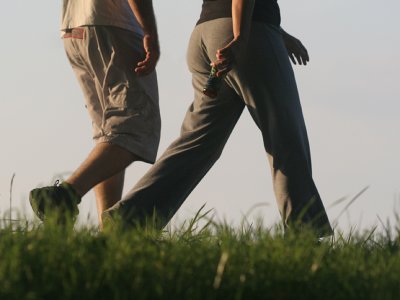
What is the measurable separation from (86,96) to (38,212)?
96 centimetres

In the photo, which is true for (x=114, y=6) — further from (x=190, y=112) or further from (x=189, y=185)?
(x=189, y=185)

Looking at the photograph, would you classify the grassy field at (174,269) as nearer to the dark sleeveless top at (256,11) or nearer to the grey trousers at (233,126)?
the grey trousers at (233,126)

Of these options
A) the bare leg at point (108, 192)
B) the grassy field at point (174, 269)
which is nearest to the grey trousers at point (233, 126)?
the bare leg at point (108, 192)

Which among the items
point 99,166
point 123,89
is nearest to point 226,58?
point 123,89

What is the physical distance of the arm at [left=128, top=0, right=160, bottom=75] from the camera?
6.00m

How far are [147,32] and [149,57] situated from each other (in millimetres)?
149

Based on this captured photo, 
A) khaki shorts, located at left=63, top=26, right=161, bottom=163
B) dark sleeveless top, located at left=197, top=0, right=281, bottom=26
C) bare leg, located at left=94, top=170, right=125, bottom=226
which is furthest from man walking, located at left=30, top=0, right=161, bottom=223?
dark sleeveless top, located at left=197, top=0, right=281, bottom=26

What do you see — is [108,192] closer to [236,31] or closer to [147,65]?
[147,65]

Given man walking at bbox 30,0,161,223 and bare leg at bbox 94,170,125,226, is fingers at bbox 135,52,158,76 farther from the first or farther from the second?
bare leg at bbox 94,170,125,226

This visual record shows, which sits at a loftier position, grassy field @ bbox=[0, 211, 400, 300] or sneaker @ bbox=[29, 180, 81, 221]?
sneaker @ bbox=[29, 180, 81, 221]

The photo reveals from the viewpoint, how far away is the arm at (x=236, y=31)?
18.0ft

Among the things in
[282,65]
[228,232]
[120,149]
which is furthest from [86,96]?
[228,232]

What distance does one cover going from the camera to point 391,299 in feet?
13.6

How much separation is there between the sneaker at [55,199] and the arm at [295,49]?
1581 millimetres
